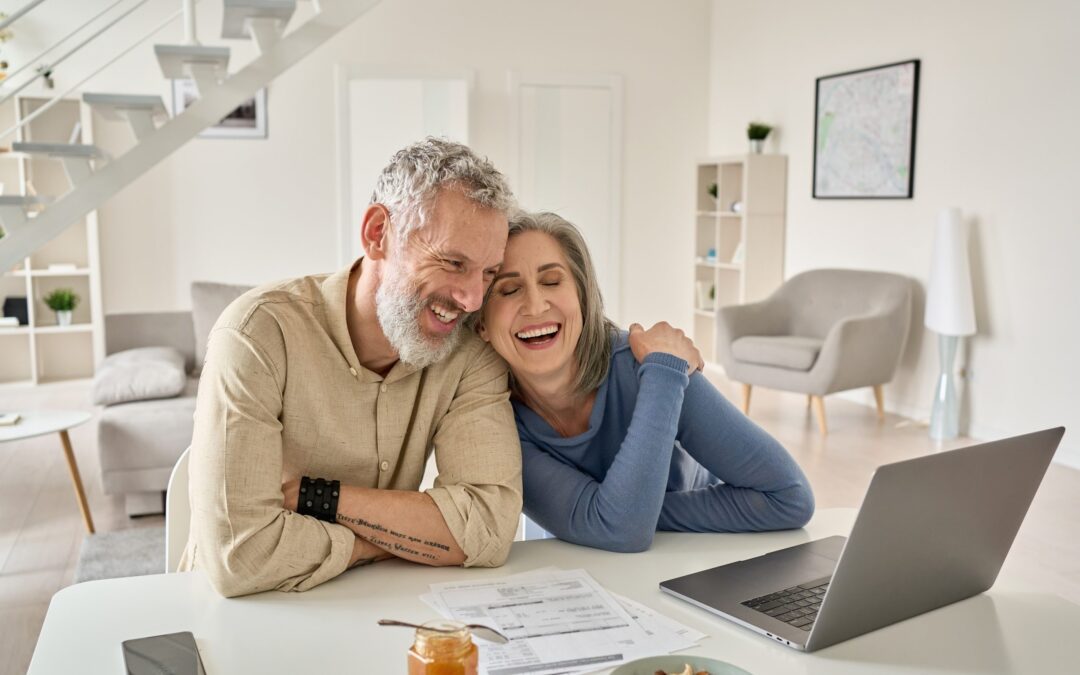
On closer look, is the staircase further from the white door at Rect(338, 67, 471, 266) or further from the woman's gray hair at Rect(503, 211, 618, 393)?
the woman's gray hair at Rect(503, 211, 618, 393)

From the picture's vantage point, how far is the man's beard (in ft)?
5.39

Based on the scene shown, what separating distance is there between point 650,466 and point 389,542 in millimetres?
447

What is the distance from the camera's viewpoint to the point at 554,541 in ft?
5.51

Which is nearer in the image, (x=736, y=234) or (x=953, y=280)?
(x=953, y=280)

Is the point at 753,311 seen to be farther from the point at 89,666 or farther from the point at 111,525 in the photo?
the point at 89,666

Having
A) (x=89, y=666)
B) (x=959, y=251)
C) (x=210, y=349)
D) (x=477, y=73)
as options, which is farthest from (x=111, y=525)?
(x=477, y=73)

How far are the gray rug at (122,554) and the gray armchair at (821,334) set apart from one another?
141 inches

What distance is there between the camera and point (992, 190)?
5.41 meters

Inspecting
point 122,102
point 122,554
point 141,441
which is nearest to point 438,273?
point 122,554

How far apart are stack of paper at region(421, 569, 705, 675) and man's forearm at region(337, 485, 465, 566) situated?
8 centimetres

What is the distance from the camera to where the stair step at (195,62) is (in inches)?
176

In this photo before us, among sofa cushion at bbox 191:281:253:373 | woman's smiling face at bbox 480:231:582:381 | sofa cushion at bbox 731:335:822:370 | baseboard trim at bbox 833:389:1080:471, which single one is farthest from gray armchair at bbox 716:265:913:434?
woman's smiling face at bbox 480:231:582:381

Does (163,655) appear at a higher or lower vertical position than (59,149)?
lower

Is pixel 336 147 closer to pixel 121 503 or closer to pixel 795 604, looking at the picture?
pixel 121 503
